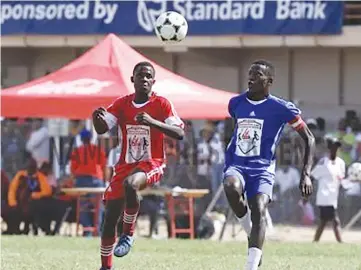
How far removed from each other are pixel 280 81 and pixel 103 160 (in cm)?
1023

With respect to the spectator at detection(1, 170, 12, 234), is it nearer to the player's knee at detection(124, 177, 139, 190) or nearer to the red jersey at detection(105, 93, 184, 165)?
the red jersey at detection(105, 93, 184, 165)

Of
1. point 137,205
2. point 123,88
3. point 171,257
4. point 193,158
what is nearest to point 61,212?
point 123,88

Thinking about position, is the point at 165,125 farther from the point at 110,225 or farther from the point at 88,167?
the point at 88,167

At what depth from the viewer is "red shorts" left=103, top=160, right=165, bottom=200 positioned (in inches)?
465

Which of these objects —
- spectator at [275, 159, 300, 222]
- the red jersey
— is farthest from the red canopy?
→ the red jersey

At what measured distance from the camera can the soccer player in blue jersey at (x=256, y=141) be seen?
11.3 m

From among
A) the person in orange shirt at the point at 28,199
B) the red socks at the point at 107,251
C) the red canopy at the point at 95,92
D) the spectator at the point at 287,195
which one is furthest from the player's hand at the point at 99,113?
the spectator at the point at 287,195

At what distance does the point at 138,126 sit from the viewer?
1199 cm

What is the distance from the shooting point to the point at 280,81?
30109 mm

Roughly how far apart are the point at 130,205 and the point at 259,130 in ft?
4.76

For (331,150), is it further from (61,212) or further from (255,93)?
(255,93)

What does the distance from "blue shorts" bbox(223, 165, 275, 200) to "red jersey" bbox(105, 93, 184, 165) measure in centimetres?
91

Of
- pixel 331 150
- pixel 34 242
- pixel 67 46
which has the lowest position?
pixel 34 242

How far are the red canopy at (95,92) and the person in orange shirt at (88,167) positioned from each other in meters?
1.42
